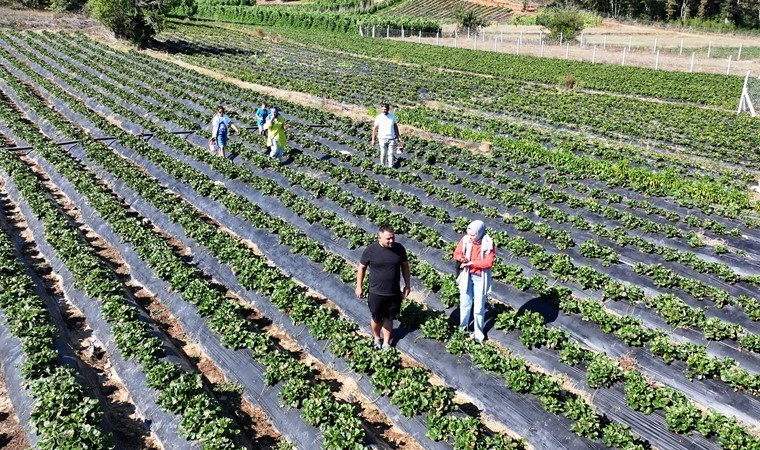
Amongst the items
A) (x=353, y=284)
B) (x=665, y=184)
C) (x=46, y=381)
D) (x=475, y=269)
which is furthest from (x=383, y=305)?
(x=665, y=184)

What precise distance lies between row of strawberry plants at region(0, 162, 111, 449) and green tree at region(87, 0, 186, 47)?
41895 millimetres

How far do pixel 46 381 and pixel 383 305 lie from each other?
14.6 ft

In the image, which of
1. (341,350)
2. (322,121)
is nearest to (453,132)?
(322,121)

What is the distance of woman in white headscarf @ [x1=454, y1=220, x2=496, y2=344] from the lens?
7.83 metres

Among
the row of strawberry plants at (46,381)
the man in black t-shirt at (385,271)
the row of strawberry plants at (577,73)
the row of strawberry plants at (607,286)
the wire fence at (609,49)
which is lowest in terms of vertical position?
the row of strawberry plants at (46,381)

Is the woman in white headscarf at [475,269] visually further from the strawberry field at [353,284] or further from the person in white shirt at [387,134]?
the person in white shirt at [387,134]

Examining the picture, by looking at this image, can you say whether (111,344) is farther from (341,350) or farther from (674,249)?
(674,249)

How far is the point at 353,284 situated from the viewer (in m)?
10.4

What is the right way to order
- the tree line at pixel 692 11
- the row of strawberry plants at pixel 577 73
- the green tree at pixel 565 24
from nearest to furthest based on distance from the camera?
the row of strawberry plants at pixel 577 73 < the green tree at pixel 565 24 < the tree line at pixel 692 11

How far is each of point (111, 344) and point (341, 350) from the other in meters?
3.60

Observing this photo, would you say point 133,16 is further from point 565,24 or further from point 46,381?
point 46,381

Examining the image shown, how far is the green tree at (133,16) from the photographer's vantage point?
45.4m

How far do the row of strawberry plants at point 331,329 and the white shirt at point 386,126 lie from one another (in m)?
4.75

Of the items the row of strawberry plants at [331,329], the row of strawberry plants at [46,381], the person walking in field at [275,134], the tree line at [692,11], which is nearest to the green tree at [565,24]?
the tree line at [692,11]
